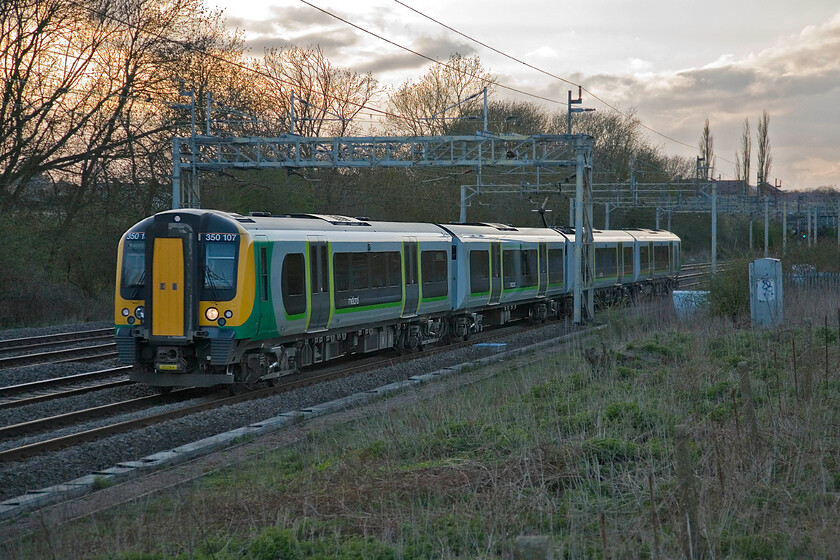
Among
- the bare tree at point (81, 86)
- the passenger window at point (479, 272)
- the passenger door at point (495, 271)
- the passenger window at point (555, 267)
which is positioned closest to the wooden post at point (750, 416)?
the passenger window at point (479, 272)

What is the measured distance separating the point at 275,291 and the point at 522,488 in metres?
7.91

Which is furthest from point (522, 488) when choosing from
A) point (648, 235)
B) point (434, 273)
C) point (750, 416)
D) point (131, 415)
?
point (648, 235)

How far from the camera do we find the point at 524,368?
1642 cm

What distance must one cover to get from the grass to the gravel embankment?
168cm

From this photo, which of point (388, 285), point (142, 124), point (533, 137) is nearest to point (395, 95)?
point (142, 124)

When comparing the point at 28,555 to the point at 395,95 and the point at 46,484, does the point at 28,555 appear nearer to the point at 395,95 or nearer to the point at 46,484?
the point at 46,484

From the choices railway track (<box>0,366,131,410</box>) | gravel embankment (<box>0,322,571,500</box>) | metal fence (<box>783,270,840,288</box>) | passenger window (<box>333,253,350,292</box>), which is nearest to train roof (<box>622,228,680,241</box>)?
metal fence (<box>783,270,840,288</box>)

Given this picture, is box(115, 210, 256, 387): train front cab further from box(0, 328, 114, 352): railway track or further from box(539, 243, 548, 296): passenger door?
box(539, 243, 548, 296): passenger door

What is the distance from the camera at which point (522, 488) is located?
278 inches

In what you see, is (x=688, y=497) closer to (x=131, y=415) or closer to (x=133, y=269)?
(x=131, y=415)

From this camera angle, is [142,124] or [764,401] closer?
[764,401]

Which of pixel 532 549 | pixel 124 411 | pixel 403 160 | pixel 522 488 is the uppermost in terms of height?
pixel 403 160

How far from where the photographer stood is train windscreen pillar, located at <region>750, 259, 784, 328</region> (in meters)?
20.4

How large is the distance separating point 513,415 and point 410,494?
10.8 ft
